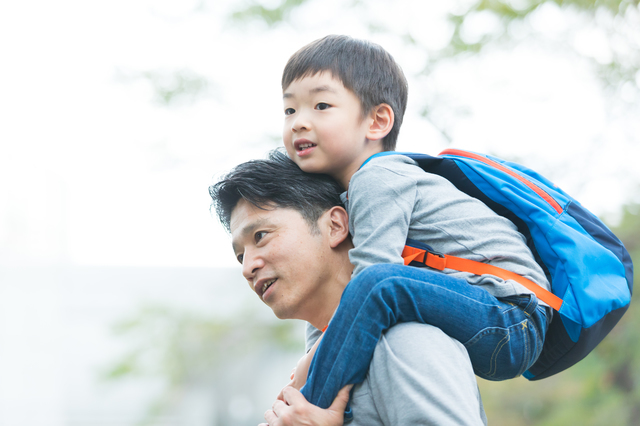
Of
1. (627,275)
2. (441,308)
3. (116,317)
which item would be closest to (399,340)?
(441,308)

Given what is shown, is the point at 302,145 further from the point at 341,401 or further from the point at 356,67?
the point at 341,401

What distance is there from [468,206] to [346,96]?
1.57 ft

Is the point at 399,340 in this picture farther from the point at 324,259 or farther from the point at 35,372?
the point at 35,372

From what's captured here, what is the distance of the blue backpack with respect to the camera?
128cm

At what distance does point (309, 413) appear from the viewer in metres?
1.20

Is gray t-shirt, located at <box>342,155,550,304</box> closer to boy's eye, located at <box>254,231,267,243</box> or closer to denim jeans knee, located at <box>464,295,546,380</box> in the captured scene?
denim jeans knee, located at <box>464,295,546,380</box>

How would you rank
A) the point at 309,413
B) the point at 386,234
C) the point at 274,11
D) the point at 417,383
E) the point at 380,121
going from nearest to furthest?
the point at 417,383 < the point at 309,413 < the point at 386,234 < the point at 380,121 < the point at 274,11

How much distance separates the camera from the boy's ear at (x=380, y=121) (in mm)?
1655

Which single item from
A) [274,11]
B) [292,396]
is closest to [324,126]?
[292,396]

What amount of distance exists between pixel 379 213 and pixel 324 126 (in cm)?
34

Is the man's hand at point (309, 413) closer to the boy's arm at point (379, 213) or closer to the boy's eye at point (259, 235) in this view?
the boy's arm at point (379, 213)

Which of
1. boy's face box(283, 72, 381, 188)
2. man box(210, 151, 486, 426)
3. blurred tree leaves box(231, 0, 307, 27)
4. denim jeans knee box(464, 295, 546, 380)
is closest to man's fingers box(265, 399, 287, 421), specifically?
man box(210, 151, 486, 426)

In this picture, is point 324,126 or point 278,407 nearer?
point 278,407

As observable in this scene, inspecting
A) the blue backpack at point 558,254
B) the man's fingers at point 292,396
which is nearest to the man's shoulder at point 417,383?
the man's fingers at point 292,396
